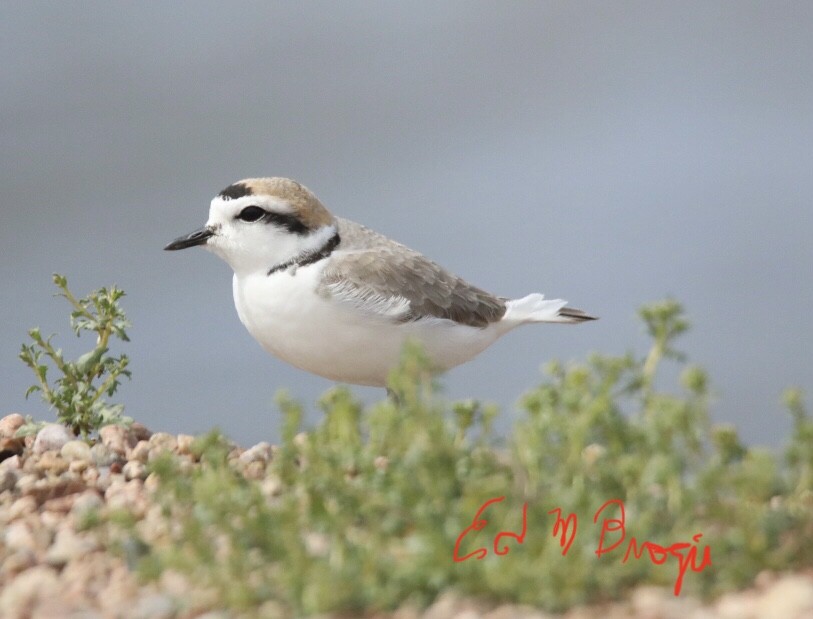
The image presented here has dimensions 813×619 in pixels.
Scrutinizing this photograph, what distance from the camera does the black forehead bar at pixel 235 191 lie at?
582cm

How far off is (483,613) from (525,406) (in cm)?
83

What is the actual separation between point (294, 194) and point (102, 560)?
7.71 feet

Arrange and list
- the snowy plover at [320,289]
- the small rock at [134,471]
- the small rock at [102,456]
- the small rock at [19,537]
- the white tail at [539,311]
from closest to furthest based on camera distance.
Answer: the small rock at [19,537] < the small rock at [134,471] < the small rock at [102,456] < the snowy plover at [320,289] < the white tail at [539,311]

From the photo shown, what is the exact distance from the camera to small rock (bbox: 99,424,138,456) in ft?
18.3

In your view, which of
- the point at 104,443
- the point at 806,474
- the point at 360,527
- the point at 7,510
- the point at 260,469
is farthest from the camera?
the point at 104,443

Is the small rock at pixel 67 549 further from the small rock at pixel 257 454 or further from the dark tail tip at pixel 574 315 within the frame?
the dark tail tip at pixel 574 315

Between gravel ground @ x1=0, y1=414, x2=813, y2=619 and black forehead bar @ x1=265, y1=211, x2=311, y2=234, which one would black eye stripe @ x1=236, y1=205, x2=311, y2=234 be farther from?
gravel ground @ x1=0, y1=414, x2=813, y2=619

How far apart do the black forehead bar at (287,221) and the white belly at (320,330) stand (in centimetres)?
23

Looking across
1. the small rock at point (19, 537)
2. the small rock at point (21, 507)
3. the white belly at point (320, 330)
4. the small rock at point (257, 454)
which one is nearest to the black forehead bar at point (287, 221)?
the white belly at point (320, 330)

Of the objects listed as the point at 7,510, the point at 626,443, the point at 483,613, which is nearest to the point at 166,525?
the point at 7,510

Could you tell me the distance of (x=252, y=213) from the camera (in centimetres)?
581

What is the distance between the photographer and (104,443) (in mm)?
5641

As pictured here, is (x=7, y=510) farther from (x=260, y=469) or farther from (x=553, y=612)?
(x=553, y=612)
